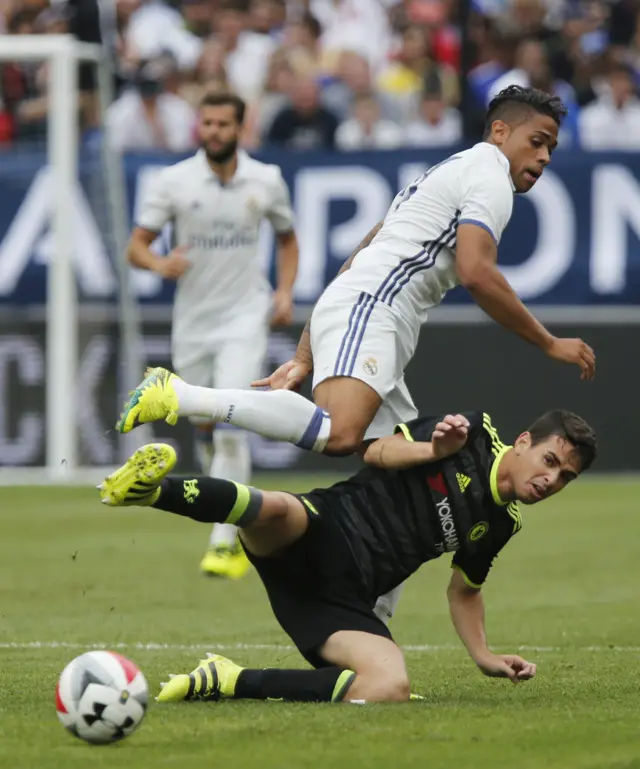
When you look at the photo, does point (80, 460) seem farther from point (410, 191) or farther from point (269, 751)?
point (269, 751)

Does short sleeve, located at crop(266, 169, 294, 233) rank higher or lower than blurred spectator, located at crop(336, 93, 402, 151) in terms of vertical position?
lower

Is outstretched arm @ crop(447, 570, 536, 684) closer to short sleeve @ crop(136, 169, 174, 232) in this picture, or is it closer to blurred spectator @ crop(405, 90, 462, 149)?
short sleeve @ crop(136, 169, 174, 232)

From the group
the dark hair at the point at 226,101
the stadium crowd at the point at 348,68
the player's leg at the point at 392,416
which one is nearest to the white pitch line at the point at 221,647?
the player's leg at the point at 392,416

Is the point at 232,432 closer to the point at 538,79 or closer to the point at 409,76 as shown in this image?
the point at 538,79

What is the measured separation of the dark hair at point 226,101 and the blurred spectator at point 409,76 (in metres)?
6.31

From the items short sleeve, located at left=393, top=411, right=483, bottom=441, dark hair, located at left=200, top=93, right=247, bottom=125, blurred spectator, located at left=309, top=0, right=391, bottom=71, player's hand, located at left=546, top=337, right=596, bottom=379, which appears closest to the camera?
short sleeve, located at left=393, top=411, right=483, bottom=441

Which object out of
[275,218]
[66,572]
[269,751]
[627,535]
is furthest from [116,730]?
[627,535]

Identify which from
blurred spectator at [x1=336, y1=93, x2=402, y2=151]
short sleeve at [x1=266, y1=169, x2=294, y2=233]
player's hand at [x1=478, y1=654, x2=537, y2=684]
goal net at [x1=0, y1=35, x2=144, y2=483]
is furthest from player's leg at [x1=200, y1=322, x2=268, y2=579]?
blurred spectator at [x1=336, y1=93, x2=402, y2=151]

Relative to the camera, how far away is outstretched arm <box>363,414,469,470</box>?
572cm

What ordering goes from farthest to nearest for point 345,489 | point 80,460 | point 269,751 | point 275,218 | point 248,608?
point 80,460 < point 275,218 < point 248,608 < point 345,489 < point 269,751

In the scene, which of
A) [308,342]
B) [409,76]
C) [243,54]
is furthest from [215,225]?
[243,54]

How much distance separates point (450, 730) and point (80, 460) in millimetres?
10387

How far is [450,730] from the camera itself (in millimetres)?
5094

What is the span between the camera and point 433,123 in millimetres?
16219
